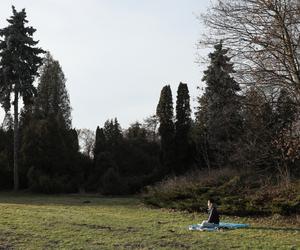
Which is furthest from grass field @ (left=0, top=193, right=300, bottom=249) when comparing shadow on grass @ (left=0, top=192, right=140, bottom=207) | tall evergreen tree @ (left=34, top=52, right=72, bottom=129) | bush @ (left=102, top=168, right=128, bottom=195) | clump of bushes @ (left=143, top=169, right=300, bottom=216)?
tall evergreen tree @ (left=34, top=52, right=72, bottom=129)

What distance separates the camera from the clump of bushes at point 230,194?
2145 centimetres

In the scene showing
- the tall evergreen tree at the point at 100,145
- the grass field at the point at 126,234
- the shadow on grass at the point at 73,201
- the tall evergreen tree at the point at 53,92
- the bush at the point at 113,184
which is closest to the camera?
the grass field at the point at 126,234

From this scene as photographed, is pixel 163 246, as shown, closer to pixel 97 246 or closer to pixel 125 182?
pixel 97 246

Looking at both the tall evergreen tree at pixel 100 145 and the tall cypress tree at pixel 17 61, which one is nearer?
the tall cypress tree at pixel 17 61

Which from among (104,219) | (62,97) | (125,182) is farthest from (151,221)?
(62,97)

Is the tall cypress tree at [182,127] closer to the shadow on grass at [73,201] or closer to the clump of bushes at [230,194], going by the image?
the shadow on grass at [73,201]

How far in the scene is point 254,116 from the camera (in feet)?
64.1

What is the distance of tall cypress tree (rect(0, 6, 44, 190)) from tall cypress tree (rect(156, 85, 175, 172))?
44.2 feet

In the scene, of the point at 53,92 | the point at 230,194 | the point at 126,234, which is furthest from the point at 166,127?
the point at 126,234

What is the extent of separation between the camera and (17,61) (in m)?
46.2

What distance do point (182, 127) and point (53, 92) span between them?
15.1 metres

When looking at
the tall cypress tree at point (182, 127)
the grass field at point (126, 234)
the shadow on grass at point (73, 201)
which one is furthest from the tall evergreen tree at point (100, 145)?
the grass field at point (126, 234)

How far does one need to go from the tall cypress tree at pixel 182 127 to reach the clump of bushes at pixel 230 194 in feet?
66.7

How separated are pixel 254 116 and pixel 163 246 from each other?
8335 mm
